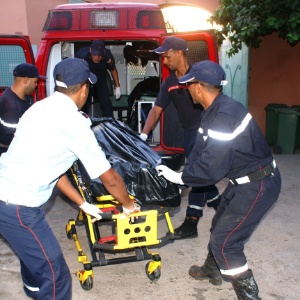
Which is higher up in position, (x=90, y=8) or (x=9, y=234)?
(x=90, y=8)

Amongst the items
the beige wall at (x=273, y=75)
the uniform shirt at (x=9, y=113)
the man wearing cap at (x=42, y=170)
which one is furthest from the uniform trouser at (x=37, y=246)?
the beige wall at (x=273, y=75)

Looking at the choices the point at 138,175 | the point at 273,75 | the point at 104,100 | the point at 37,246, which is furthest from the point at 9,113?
the point at 273,75

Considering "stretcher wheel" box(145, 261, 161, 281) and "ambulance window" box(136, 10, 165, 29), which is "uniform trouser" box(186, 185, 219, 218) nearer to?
"stretcher wheel" box(145, 261, 161, 281)

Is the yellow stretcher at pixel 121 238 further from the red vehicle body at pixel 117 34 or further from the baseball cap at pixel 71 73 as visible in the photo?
the red vehicle body at pixel 117 34

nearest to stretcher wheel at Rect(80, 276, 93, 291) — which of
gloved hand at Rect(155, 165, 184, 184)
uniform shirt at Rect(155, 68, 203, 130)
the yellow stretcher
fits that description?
the yellow stretcher

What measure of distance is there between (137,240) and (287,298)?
1.26 metres

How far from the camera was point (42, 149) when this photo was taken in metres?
2.19

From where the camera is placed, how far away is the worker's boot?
3383 mm

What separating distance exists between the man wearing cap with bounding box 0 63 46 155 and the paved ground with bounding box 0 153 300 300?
1.15 m

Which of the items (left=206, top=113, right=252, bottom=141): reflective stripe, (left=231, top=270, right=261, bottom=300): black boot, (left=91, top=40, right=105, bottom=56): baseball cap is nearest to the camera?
(left=206, top=113, right=252, bottom=141): reflective stripe

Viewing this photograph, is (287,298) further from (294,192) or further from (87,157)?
(294,192)

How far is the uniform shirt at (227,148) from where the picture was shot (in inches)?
102

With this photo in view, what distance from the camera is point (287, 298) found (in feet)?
10.4

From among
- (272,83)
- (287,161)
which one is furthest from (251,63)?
(287,161)
